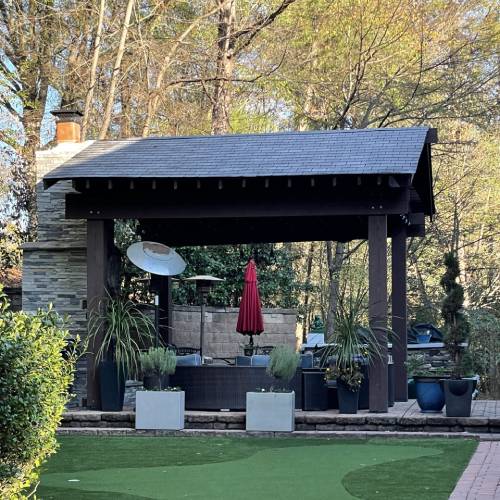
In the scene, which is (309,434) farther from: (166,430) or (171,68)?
(171,68)

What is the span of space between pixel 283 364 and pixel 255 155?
2527 mm

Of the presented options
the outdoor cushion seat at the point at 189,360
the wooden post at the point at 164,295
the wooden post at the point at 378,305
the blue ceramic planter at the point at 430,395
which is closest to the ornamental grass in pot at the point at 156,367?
the outdoor cushion seat at the point at 189,360

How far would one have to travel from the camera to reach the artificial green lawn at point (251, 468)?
609cm

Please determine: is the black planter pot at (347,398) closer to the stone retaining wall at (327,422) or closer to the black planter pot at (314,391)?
the stone retaining wall at (327,422)

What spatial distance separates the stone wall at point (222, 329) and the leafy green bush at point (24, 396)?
10477 millimetres

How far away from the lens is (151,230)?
1266 centimetres

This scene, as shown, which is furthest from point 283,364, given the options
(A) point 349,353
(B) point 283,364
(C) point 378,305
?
(C) point 378,305

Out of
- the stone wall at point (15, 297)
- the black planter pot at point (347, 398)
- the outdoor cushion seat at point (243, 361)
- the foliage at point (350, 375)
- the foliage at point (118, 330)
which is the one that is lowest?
the black planter pot at point (347, 398)

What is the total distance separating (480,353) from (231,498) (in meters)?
10.1

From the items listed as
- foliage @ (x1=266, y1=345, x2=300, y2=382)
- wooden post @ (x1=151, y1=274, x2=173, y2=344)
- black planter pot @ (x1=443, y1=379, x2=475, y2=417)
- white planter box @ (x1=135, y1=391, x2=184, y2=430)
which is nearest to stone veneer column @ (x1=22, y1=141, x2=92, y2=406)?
wooden post @ (x1=151, y1=274, x2=173, y2=344)

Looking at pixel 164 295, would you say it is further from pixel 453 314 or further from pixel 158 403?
pixel 453 314

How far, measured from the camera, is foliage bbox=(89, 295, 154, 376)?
9.66 metres

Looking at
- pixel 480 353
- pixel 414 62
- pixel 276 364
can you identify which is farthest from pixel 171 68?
pixel 276 364

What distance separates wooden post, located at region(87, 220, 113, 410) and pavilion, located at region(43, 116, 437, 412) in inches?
0.5
